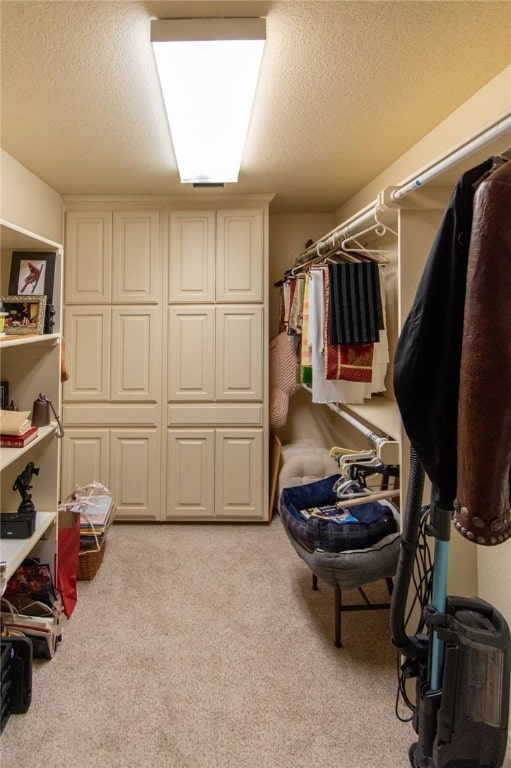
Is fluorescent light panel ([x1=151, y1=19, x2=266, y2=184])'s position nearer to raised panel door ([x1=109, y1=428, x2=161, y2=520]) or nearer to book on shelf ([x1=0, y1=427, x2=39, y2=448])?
book on shelf ([x1=0, y1=427, x2=39, y2=448])

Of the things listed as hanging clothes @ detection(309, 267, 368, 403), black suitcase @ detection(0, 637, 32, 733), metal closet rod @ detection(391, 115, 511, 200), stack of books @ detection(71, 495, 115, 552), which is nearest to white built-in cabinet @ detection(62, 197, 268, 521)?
stack of books @ detection(71, 495, 115, 552)

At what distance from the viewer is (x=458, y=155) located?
41.4 inches

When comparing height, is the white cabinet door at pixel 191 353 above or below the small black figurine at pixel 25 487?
above

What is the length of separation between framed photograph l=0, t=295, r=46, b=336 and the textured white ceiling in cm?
82

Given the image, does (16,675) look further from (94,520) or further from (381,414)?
(381,414)

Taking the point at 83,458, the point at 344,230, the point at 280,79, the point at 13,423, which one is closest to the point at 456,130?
→ the point at 344,230

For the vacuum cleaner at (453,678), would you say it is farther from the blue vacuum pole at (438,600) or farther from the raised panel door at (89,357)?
the raised panel door at (89,357)

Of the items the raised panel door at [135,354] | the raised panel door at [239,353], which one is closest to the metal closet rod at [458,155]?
the raised panel door at [239,353]

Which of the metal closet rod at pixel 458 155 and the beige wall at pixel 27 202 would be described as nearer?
the metal closet rod at pixel 458 155

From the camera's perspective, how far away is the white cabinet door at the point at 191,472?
3.02m

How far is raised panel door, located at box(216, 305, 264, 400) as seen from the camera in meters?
3.00

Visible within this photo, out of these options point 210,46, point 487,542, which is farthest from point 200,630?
point 210,46

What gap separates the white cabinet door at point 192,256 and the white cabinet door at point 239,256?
0.06 meters

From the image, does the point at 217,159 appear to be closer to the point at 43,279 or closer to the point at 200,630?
the point at 43,279
